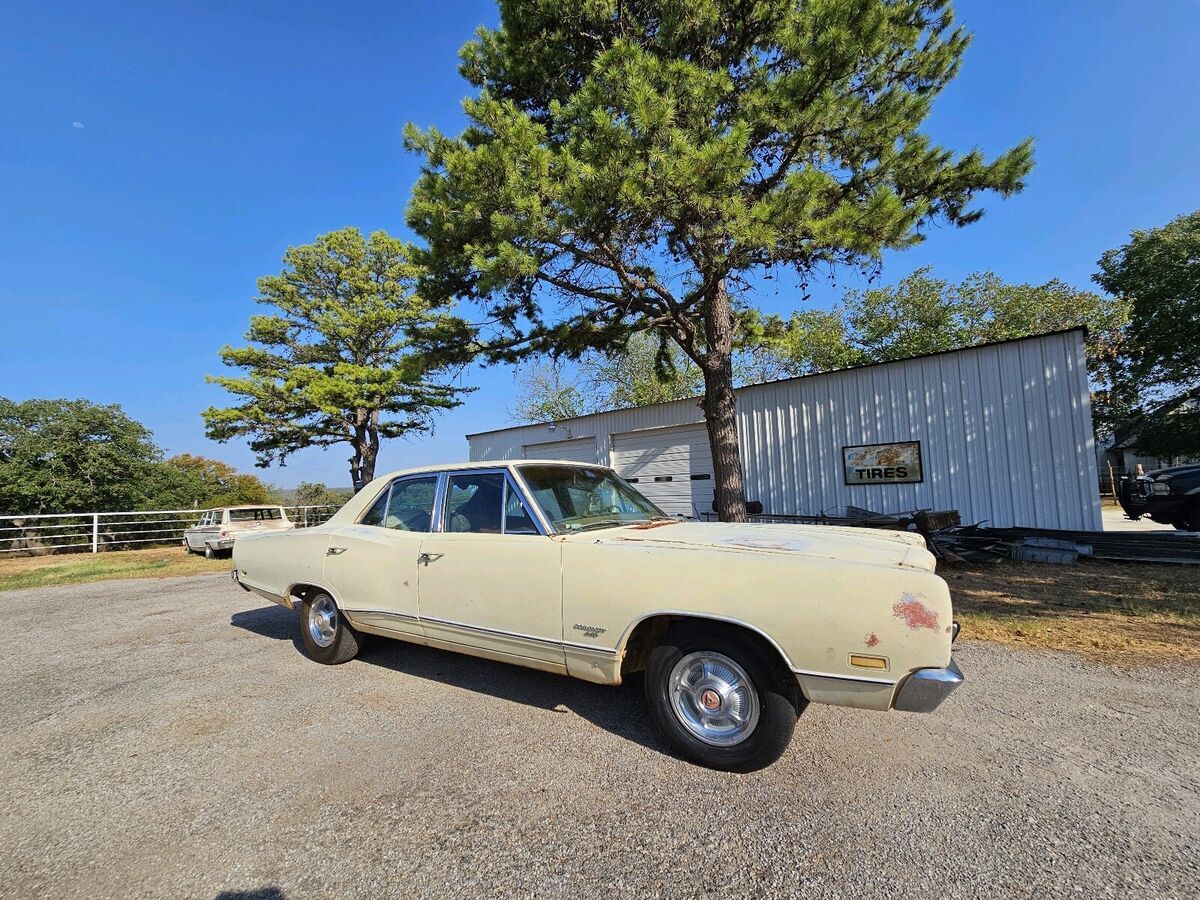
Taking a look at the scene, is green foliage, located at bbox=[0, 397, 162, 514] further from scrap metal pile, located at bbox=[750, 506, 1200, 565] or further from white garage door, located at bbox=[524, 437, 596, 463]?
scrap metal pile, located at bbox=[750, 506, 1200, 565]

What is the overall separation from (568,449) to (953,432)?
944 centimetres

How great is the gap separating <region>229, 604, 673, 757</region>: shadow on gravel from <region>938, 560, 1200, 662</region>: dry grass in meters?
3.25

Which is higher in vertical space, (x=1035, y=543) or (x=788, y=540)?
(x=788, y=540)

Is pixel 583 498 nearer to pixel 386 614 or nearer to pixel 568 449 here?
pixel 386 614

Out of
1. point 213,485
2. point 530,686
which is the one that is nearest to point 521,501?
point 530,686

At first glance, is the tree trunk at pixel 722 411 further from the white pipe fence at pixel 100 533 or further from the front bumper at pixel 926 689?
the white pipe fence at pixel 100 533

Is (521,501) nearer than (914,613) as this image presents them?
No

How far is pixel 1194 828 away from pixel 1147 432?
26531mm

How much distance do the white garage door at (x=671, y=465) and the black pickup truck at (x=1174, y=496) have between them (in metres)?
8.83

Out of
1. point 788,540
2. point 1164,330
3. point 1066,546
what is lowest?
point 1066,546

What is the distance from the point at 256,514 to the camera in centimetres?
1563

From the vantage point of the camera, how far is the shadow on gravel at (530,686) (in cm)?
317

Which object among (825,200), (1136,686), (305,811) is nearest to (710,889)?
(305,811)

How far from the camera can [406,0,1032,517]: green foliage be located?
21.2 feet
